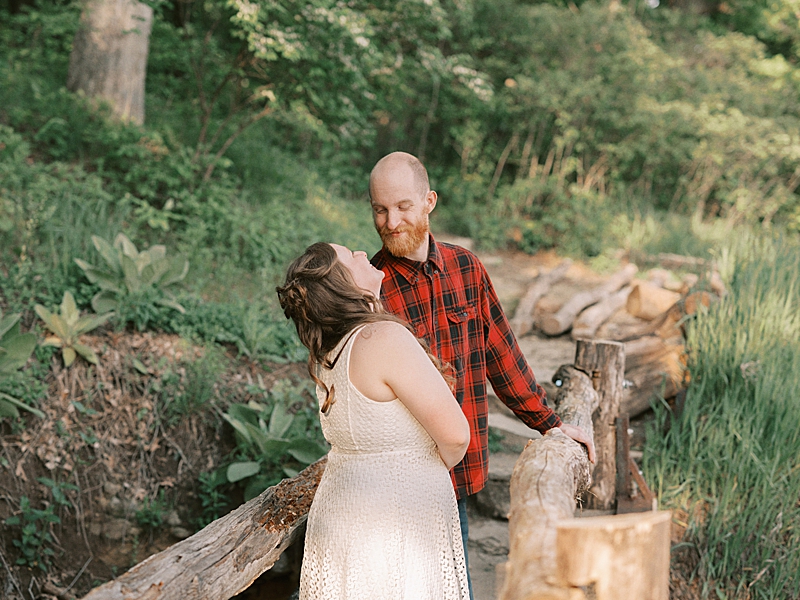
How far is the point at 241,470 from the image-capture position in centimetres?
366

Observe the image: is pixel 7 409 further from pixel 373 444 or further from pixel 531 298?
pixel 531 298

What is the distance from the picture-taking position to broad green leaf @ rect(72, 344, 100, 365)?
3.82 metres

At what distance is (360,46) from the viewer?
5910mm

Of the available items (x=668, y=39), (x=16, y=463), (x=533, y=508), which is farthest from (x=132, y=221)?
(x=668, y=39)

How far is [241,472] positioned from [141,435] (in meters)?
0.70

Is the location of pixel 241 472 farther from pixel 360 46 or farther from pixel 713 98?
pixel 713 98

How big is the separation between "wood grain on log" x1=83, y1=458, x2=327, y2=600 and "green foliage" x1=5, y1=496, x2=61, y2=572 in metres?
1.70

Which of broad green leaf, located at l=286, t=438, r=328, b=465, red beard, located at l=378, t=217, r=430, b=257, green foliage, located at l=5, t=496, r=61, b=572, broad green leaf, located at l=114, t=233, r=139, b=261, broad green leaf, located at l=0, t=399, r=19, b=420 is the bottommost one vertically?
green foliage, located at l=5, t=496, r=61, b=572

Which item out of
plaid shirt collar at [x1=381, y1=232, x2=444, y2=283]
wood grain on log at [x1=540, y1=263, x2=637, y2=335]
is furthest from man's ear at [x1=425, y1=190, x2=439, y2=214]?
wood grain on log at [x1=540, y1=263, x2=637, y2=335]

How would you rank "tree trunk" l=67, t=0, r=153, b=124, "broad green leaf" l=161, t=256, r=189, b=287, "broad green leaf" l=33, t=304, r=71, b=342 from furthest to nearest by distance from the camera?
"tree trunk" l=67, t=0, r=153, b=124 < "broad green leaf" l=161, t=256, r=189, b=287 < "broad green leaf" l=33, t=304, r=71, b=342

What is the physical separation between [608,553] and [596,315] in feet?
18.0

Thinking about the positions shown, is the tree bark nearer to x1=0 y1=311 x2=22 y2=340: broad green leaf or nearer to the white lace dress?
the white lace dress

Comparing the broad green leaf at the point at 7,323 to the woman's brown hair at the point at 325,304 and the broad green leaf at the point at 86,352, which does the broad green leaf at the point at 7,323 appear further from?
the woman's brown hair at the point at 325,304

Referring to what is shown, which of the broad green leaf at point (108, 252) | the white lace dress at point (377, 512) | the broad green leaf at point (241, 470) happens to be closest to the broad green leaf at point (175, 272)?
the broad green leaf at point (108, 252)
